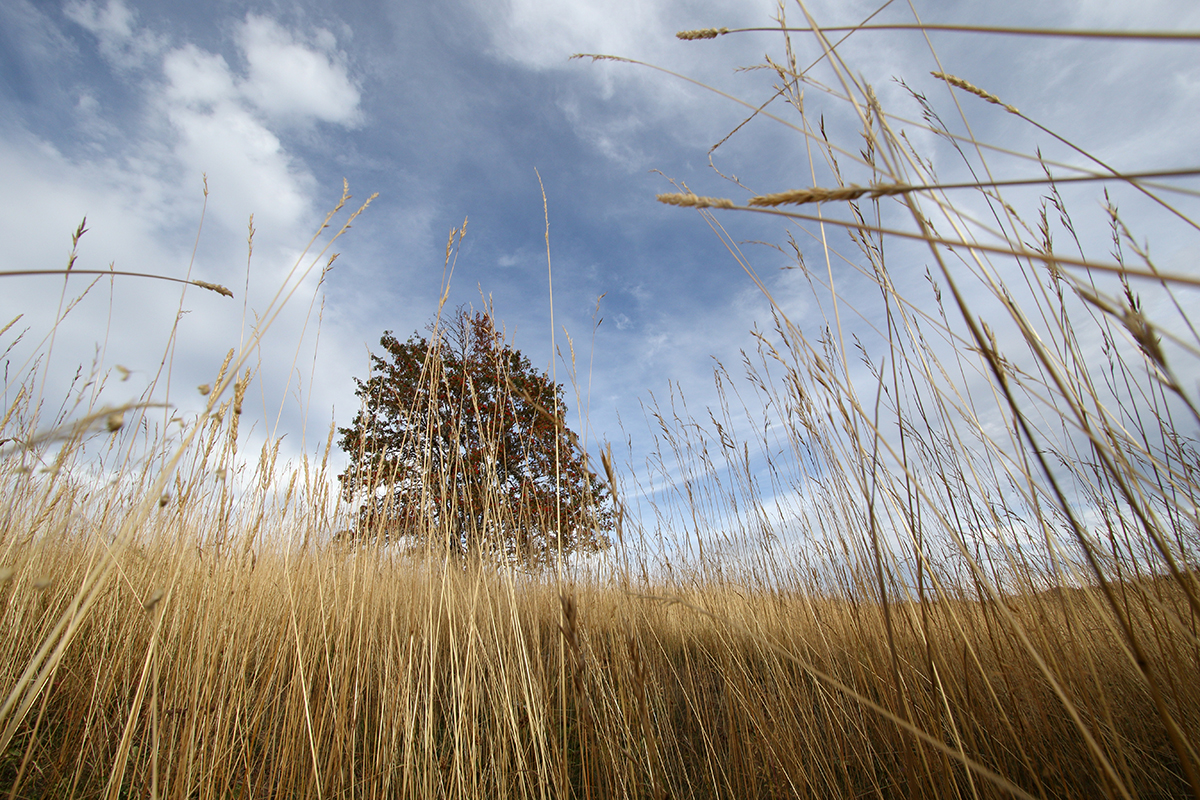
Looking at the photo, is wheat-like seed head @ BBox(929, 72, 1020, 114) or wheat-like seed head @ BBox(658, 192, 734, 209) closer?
wheat-like seed head @ BBox(658, 192, 734, 209)

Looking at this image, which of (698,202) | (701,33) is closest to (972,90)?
(701,33)

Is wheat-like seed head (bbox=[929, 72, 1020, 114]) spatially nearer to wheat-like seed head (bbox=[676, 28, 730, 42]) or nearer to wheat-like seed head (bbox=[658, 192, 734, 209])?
wheat-like seed head (bbox=[676, 28, 730, 42])

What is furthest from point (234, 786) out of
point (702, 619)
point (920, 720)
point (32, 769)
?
point (702, 619)

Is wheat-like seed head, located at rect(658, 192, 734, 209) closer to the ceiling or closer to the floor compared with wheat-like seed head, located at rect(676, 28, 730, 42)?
closer to the floor

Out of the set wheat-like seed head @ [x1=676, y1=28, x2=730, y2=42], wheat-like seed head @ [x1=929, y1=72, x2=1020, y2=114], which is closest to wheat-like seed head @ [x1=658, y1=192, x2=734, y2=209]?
wheat-like seed head @ [x1=676, y1=28, x2=730, y2=42]

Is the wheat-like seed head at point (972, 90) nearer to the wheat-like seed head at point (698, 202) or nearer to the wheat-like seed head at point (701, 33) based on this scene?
the wheat-like seed head at point (701, 33)

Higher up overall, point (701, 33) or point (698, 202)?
point (701, 33)

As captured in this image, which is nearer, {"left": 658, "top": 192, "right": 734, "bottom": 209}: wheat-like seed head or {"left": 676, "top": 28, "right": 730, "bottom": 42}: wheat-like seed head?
{"left": 658, "top": 192, "right": 734, "bottom": 209}: wheat-like seed head

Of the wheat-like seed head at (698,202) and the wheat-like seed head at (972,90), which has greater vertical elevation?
the wheat-like seed head at (972,90)

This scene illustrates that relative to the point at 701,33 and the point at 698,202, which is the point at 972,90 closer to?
the point at 701,33

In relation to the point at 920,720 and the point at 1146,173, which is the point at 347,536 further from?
the point at 1146,173

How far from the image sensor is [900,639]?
75.3 inches

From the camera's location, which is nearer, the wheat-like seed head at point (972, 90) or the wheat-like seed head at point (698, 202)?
the wheat-like seed head at point (698, 202)

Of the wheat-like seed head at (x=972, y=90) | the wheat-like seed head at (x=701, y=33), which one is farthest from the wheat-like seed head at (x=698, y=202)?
the wheat-like seed head at (x=972, y=90)
